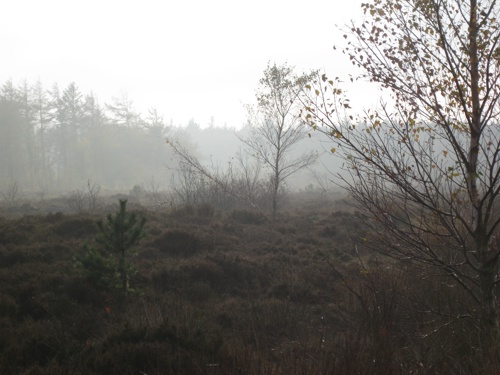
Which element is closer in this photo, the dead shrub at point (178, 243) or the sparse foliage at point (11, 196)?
the dead shrub at point (178, 243)

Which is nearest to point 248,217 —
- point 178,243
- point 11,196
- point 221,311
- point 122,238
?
point 178,243

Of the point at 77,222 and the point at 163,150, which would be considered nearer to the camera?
the point at 77,222

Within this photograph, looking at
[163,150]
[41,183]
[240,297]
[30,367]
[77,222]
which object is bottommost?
[240,297]

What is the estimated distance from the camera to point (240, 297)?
6.47 m

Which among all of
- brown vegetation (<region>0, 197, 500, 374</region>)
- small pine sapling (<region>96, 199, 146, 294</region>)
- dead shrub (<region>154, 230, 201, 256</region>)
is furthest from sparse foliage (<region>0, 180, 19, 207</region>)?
small pine sapling (<region>96, 199, 146, 294</region>)

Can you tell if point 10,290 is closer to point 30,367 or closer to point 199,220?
point 30,367

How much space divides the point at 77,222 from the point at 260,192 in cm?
1014

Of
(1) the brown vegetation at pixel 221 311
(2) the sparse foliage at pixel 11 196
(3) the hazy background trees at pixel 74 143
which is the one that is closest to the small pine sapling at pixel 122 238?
(1) the brown vegetation at pixel 221 311

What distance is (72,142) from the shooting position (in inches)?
1809

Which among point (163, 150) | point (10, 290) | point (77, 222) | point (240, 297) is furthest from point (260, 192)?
point (163, 150)

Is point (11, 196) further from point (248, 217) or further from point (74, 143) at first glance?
point (74, 143)

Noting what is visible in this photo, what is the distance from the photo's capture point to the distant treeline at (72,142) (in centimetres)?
3959

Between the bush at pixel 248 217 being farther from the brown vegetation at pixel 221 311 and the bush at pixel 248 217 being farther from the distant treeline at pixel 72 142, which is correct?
the distant treeline at pixel 72 142

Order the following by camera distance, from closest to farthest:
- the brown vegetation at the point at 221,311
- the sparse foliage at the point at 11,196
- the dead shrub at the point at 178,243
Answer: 1. the brown vegetation at the point at 221,311
2. the dead shrub at the point at 178,243
3. the sparse foliage at the point at 11,196
